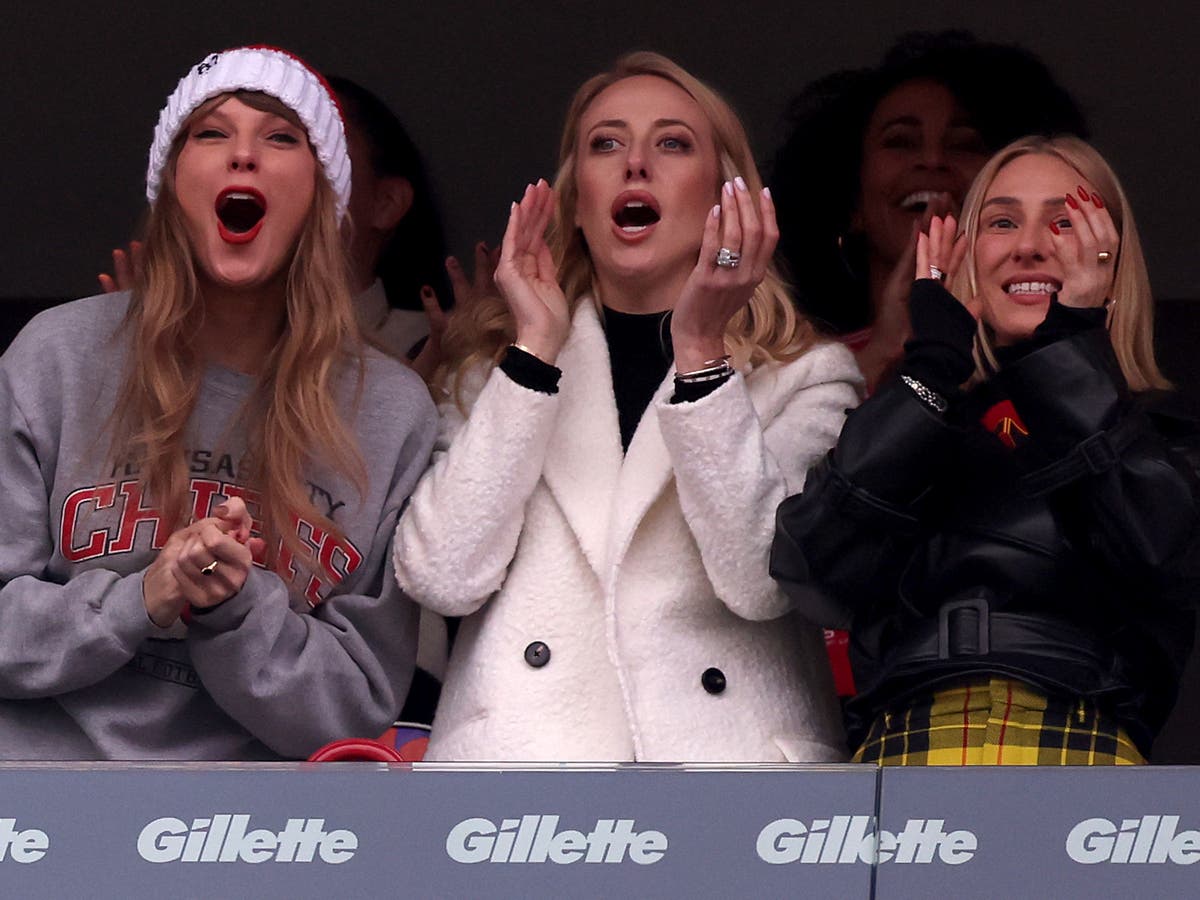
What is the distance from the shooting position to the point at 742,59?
3.97 m

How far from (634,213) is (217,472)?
685mm

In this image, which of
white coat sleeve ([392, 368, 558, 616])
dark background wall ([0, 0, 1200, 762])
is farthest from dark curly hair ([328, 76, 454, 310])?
white coat sleeve ([392, 368, 558, 616])

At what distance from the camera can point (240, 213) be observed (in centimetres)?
A: 303

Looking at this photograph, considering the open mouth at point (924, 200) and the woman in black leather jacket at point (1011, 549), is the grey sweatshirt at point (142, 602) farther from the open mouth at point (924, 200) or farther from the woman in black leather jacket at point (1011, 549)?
the open mouth at point (924, 200)

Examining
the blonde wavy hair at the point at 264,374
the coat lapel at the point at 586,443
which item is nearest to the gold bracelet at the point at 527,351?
the coat lapel at the point at 586,443

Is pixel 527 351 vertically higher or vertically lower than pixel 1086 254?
lower

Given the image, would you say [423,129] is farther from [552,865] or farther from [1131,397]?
[552,865]

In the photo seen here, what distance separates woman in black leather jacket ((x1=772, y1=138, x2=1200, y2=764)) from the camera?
2641 millimetres

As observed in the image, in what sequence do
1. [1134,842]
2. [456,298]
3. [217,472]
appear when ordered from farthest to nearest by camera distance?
[456,298] < [217,472] < [1134,842]

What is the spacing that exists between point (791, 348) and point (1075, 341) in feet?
1.64

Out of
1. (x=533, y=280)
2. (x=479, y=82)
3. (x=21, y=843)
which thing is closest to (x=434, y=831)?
(x=21, y=843)

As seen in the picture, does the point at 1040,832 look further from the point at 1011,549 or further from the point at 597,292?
the point at 597,292

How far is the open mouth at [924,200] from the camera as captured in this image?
3.60 m

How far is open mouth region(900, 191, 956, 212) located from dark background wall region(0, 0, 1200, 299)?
38 centimetres
